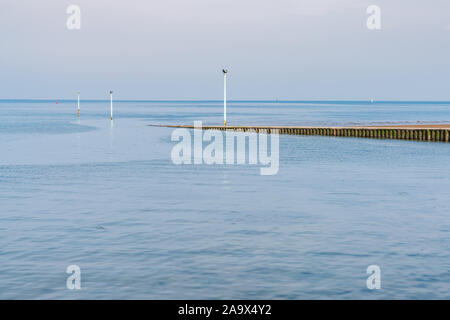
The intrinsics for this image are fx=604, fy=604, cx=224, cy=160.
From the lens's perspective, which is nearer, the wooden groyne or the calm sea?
the calm sea

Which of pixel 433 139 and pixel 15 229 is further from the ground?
pixel 433 139

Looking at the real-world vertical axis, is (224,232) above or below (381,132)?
below

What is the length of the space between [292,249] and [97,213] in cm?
1199

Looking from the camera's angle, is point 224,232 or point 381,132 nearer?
point 224,232

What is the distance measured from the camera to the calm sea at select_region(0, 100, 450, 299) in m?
19.0

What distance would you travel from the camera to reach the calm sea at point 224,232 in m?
19.0

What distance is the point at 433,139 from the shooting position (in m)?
86.6

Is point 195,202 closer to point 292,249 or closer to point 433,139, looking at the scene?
point 292,249

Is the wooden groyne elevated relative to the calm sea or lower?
elevated

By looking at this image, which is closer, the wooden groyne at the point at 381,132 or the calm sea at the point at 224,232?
the calm sea at the point at 224,232

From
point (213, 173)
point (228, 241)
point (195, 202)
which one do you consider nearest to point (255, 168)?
point (213, 173)

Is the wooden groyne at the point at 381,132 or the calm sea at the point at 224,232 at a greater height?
the wooden groyne at the point at 381,132

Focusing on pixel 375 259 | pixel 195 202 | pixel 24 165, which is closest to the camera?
pixel 375 259

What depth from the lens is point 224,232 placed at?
87.8 ft
